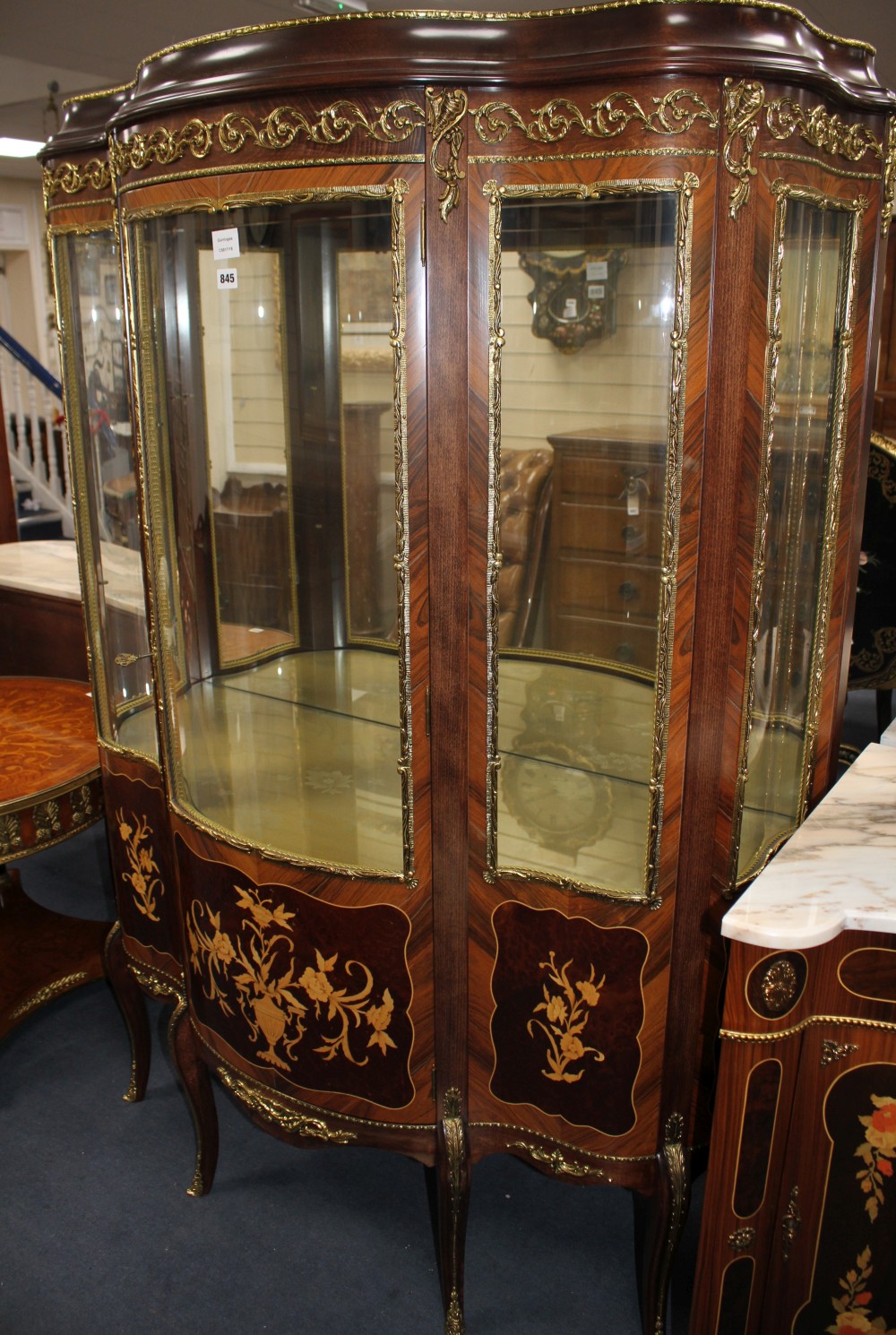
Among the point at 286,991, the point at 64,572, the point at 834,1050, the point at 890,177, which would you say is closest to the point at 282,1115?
the point at 286,991

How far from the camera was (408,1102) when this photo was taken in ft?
5.37

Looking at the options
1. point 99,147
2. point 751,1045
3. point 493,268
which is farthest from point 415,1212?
point 99,147

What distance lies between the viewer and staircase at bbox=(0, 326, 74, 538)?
18.9 ft

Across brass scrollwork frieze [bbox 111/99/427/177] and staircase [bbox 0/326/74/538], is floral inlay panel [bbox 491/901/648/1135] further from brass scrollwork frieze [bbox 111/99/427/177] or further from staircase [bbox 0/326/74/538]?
staircase [bbox 0/326/74/538]

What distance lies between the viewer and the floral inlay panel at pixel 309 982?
1.57 m

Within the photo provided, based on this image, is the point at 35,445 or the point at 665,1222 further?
the point at 35,445

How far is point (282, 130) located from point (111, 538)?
85 centimetres

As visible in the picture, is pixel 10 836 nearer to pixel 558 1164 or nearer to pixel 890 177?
pixel 558 1164

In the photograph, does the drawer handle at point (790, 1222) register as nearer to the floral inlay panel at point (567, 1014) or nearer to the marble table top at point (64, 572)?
the floral inlay panel at point (567, 1014)

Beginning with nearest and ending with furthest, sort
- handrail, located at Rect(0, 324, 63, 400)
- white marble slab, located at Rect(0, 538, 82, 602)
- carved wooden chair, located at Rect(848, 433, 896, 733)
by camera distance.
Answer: white marble slab, located at Rect(0, 538, 82, 602) < carved wooden chair, located at Rect(848, 433, 896, 733) < handrail, located at Rect(0, 324, 63, 400)

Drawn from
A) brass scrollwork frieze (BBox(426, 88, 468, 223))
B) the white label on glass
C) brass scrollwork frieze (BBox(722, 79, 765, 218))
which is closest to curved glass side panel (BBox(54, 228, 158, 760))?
the white label on glass

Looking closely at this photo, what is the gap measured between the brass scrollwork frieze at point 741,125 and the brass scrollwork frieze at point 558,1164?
1.33 metres

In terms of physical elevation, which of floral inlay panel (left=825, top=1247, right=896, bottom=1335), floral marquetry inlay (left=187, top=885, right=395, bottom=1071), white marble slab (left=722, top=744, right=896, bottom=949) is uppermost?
white marble slab (left=722, top=744, right=896, bottom=949)

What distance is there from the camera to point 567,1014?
1.53m
